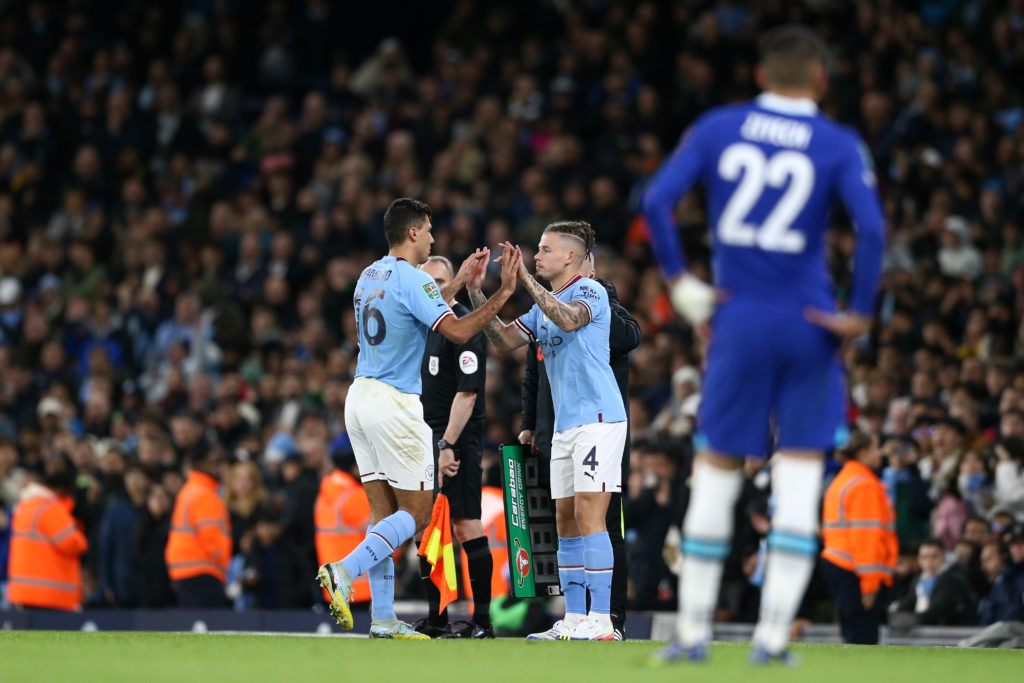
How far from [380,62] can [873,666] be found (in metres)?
16.8

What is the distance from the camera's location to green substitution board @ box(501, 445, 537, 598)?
31.5 ft

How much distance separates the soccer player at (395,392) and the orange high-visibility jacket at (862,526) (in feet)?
13.2

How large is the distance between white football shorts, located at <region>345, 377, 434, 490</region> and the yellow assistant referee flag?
703 mm

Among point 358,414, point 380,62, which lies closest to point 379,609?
point 358,414

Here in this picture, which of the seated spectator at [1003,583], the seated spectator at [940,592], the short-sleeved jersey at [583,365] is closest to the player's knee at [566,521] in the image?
the short-sleeved jersey at [583,365]

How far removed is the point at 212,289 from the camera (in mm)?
19281

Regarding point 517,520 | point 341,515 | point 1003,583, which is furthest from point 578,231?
point 341,515

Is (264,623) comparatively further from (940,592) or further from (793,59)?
(793,59)

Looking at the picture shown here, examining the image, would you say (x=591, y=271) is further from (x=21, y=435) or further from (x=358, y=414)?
(x=21, y=435)

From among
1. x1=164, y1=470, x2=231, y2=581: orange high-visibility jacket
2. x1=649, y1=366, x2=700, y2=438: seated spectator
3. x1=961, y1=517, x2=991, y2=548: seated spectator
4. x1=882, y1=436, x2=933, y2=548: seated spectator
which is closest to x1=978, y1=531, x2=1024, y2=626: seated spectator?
x1=961, y1=517, x2=991, y2=548: seated spectator

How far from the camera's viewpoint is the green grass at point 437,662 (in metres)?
5.63

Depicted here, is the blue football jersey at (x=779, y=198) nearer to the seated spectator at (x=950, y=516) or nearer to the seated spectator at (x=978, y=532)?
the seated spectator at (x=978, y=532)

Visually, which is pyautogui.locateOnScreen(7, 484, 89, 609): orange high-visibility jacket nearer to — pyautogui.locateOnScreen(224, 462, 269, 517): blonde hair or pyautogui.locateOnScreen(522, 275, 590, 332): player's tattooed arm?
pyautogui.locateOnScreen(224, 462, 269, 517): blonde hair

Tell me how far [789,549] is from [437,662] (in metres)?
1.60
